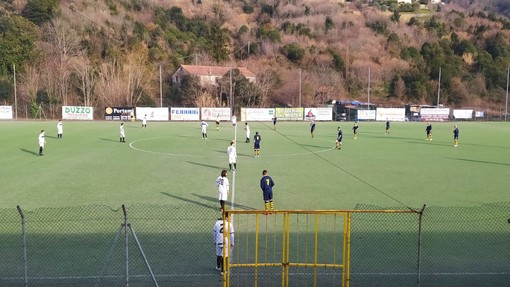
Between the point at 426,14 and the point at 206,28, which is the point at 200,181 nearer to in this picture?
the point at 206,28

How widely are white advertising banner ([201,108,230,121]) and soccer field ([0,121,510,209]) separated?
1038 inches


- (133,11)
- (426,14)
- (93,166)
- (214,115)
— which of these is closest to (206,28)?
(133,11)

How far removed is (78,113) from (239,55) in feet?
156

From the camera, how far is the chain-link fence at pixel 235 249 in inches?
394

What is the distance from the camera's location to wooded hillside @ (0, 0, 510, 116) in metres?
75.9

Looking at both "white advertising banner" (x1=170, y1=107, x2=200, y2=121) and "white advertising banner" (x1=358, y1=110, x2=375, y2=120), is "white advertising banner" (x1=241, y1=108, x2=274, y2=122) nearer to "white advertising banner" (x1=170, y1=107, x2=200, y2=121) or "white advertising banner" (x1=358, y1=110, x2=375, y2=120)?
"white advertising banner" (x1=170, y1=107, x2=200, y2=121)

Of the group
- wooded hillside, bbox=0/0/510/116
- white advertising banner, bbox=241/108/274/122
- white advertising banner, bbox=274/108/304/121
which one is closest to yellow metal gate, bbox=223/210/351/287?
white advertising banner, bbox=241/108/274/122

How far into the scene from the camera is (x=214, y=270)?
10594mm

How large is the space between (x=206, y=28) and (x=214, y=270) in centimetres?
10305

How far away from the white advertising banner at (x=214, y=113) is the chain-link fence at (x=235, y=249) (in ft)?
161

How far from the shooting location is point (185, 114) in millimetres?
64062

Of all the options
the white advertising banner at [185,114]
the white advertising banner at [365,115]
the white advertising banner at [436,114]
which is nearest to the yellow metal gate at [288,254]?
the white advertising banner at [185,114]

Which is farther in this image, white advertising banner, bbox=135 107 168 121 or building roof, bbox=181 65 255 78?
building roof, bbox=181 65 255 78

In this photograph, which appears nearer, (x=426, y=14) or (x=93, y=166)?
(x=93, y=166)
